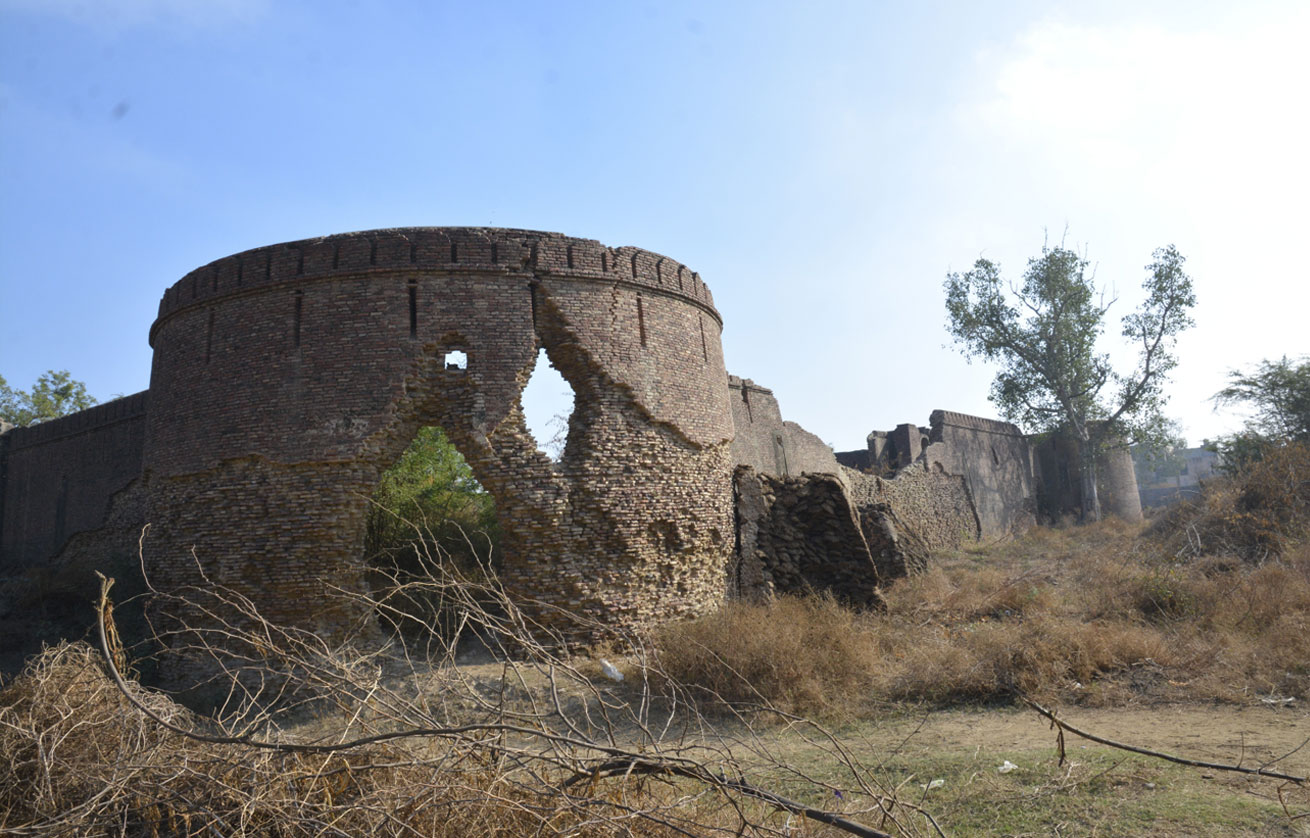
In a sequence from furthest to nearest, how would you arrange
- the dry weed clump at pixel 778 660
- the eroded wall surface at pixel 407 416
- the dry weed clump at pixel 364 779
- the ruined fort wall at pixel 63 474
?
the ruined fort wall at pixel 63 474, the eroded wall surface at pixel 407 416, the dry weed clump at pixel 778 660, the dry weed clump at pixel 364 779

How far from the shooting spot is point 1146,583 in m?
9.32

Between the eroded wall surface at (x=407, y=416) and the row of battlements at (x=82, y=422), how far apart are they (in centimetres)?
535

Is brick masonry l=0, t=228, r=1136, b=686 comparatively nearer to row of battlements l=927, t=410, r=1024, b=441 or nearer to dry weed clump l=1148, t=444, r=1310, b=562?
dry weed clump l=1148, t=444, r=1310, b=562

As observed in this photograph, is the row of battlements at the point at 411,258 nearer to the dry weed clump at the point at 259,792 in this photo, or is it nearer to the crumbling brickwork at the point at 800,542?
the crumbling brickwork at the point at 800,542

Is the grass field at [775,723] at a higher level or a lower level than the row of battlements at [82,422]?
lower

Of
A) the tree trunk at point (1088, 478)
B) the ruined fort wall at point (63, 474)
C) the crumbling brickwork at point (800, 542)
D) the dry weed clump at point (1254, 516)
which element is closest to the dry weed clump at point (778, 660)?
the crumbling brickwork at point (800, 542)

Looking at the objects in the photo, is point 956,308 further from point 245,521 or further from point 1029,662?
point 245,521

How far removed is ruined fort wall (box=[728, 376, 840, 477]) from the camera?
1388 cm

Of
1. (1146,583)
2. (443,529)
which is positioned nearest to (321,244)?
(443,529)

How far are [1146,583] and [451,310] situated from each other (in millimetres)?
8136

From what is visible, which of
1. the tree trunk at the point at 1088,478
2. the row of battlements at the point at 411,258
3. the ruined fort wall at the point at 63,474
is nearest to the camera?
the row of battlements at the point at 411,258

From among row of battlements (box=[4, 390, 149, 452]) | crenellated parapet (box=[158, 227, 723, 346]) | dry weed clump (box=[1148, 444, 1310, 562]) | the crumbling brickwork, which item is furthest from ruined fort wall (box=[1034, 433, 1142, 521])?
row of battlements (box=[4, 390, 149, 452])

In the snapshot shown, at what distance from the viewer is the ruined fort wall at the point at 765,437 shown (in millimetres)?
13883

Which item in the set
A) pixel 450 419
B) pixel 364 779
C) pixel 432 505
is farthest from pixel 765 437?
pixel 364 779
